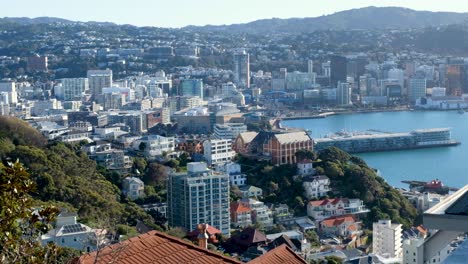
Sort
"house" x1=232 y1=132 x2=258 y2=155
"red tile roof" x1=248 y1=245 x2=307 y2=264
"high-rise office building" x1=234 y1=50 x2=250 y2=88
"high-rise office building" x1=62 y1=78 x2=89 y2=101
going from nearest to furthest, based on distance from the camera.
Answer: "red tile roof" x1=248 y1=245 x2=307 y2=264, "house" x1=232 y1=132 x2=258 y2=155, "high-rise office building" x1=62 y1=78 x2=89 y2=101, "high-rise office building" x1=234 y1=50 x2=250 y2=88

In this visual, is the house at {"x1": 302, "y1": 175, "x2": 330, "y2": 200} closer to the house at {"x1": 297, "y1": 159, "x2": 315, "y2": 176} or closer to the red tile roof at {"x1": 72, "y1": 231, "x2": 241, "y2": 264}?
the house at {"x1": 297, "y1": 159, "x2": 315, "y2": 176}

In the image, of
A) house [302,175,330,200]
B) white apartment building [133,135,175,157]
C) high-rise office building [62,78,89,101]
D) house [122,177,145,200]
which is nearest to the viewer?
house [122,177,145,200]

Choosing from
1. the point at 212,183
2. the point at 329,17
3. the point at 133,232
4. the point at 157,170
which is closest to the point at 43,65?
the point at 157,170

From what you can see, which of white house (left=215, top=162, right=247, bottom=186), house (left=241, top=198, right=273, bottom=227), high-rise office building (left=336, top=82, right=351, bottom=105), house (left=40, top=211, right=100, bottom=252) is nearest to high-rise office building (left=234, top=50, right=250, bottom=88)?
high-rise office building (left=336, top=82, right=351, bottom=105)

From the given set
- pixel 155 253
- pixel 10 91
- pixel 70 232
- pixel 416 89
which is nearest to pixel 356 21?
pixel 416 89

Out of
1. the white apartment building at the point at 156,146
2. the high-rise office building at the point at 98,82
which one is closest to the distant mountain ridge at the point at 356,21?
the high-rise office building at the point at 98,82

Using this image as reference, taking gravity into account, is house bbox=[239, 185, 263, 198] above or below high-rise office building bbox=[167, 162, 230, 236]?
below

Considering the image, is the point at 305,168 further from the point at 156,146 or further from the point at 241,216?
the point at 156,146

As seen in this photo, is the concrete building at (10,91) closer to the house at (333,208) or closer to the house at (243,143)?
the house at (243,143)
